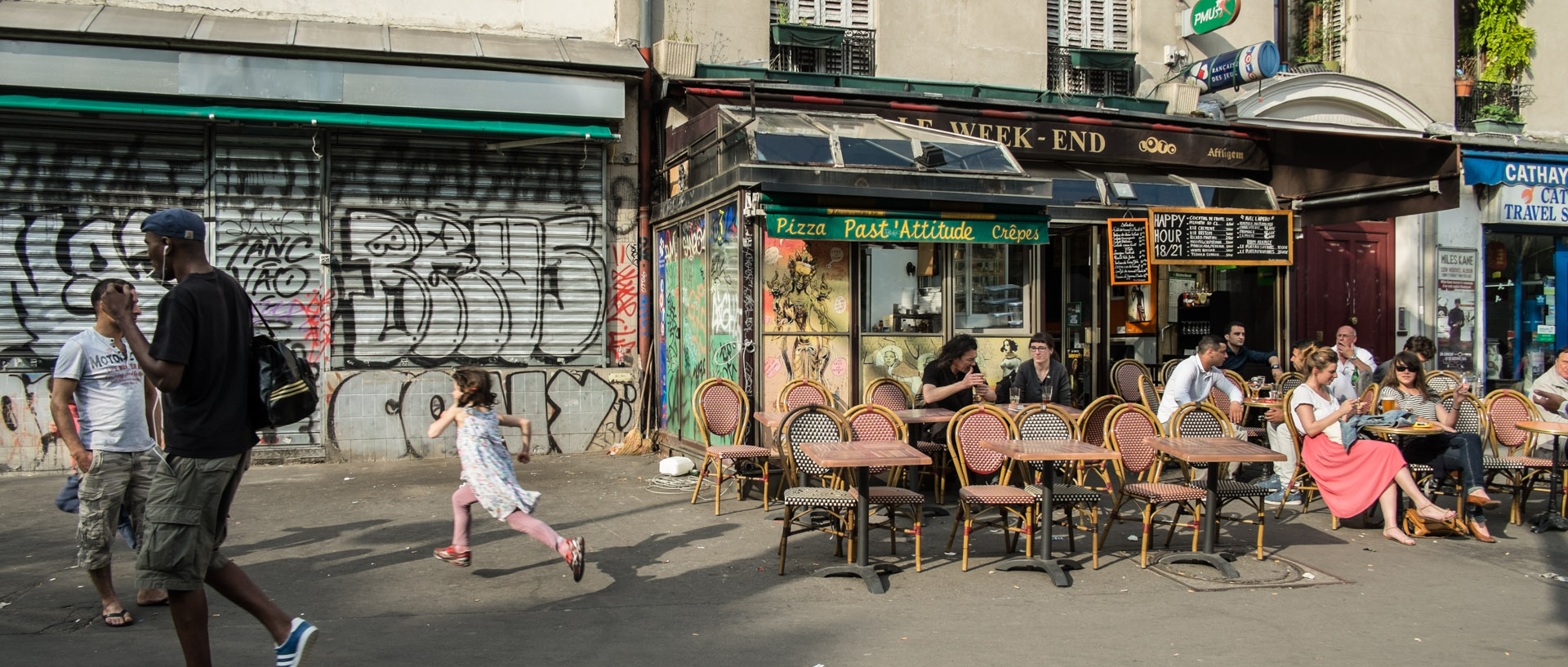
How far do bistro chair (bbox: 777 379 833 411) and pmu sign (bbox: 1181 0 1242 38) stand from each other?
763cm

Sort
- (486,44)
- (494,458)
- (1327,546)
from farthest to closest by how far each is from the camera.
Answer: (486,44)
(1327,546)
(494,458)

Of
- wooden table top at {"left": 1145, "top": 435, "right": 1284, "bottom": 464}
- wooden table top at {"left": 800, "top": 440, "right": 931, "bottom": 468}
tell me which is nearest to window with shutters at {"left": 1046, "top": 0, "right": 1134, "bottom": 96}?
wooden table top at {"left": 1145, "top": 435, "right": 1284, "bottom": 464}

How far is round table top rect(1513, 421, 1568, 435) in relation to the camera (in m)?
7.79

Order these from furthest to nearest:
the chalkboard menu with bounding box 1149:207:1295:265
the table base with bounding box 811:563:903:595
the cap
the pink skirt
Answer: the chalkboard menu with bounding box 1149:207:1295:265 < the pink skirt < the table base with bounding box 811:563:903:595 < the cap

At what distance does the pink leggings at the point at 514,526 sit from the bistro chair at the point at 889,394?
3986 mm

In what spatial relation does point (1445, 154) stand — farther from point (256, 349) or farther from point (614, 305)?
point (256, 349)

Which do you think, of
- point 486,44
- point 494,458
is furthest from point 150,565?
point 486,44

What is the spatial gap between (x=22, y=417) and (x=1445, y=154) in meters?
14.1

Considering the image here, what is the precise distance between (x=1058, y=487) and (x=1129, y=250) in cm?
539

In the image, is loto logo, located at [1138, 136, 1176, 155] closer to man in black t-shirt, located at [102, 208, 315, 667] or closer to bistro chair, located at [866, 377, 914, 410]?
bistro chair, located at [866, 377, 914, 410]

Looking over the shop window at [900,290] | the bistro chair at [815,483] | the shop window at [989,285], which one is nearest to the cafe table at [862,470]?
the bistro chair at [815,483]

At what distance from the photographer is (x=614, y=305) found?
1138 centimetres

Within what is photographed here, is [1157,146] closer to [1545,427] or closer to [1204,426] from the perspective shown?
[1545,427]

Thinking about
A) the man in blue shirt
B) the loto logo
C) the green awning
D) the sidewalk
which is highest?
the loto logo
